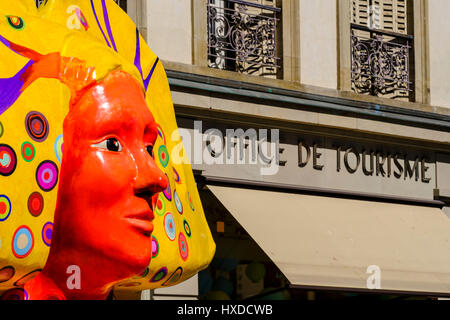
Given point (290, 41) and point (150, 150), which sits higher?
point (290, 41)

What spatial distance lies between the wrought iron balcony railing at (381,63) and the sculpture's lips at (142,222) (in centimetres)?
779

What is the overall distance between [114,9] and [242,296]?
637cm

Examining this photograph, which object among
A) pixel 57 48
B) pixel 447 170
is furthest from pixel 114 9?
pixel 447 170

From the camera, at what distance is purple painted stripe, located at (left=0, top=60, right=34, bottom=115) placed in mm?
6164

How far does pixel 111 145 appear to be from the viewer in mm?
6508

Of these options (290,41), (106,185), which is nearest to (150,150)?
(106,185)

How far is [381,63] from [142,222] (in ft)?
27.3

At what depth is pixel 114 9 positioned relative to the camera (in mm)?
7520

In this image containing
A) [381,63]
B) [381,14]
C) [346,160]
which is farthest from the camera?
[381,14]

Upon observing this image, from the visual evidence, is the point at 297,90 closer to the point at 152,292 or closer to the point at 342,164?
the point at 342,164

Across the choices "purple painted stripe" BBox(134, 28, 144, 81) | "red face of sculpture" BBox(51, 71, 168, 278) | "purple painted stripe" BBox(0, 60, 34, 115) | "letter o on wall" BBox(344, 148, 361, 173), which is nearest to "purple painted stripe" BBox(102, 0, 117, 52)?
"purple painted stripe" BBox(134, 28, 144, 81)

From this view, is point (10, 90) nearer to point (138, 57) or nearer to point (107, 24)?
point (107, 24)

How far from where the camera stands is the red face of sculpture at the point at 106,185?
20.9ft

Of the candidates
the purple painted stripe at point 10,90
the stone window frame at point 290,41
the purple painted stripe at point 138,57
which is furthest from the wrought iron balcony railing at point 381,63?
the purple painted stripe at point 10,90
